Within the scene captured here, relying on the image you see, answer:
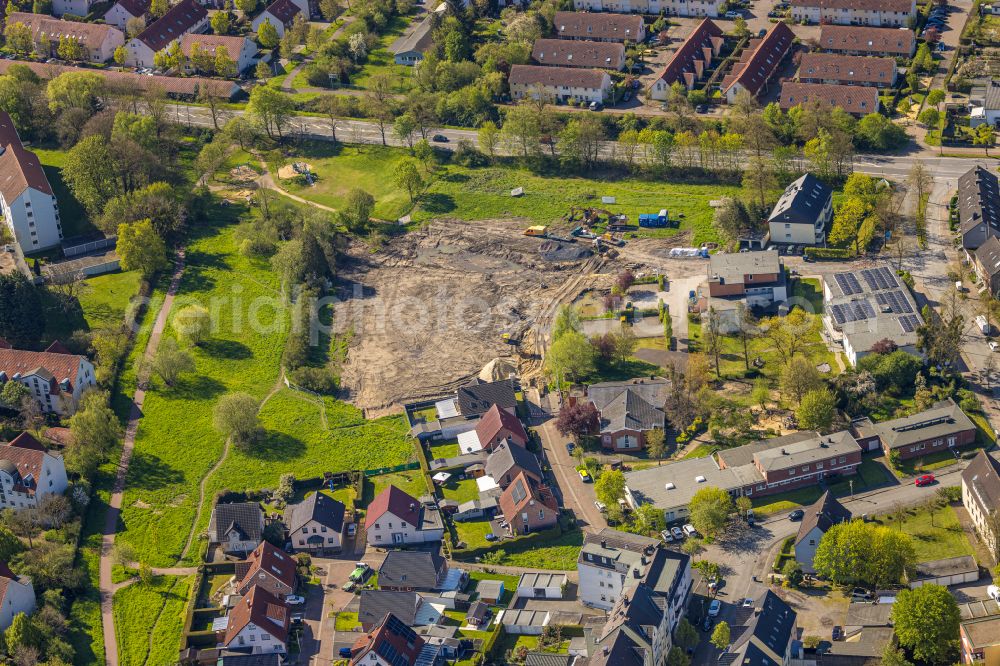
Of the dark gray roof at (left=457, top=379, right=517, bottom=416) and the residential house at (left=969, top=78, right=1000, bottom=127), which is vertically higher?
the residential house at (left=969, top=78, right=1000, bottom=127)

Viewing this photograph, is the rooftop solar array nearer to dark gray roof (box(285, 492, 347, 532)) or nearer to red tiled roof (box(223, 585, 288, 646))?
dark gray roof (box(285, 492, 347, 532))

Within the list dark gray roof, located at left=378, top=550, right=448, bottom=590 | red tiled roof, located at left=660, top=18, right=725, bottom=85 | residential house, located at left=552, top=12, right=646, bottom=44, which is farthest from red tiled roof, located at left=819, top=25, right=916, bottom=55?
dark gray roof, located at left=378, top=550, right=448, bottom=590

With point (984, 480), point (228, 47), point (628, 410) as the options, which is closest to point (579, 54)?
point (228, 47)

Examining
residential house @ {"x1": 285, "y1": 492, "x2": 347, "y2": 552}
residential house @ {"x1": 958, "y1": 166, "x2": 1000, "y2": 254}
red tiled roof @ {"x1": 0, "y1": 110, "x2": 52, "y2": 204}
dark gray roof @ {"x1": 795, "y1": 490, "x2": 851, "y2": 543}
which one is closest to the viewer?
dark gray roof @ {"x1": 795, "y1": 490, "x2": 851, "y2": 543}

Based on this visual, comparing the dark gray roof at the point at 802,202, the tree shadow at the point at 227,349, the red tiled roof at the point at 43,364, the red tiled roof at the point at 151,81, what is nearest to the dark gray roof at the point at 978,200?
the dark gray roof at the point at 802,202

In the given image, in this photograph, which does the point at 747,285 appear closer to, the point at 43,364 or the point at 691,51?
the point at 691,51

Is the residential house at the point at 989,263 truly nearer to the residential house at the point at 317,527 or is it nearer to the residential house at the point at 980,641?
the residential house at the point at 980,641
